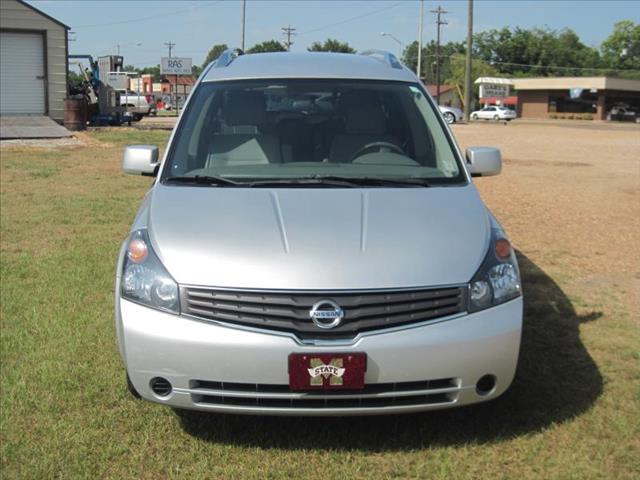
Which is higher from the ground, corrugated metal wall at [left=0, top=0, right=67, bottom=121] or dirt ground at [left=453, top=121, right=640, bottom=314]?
corrugated metal wall at [left=0, top=0, right=67, bottom=121]

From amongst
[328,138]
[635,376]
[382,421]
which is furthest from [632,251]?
[382,421]

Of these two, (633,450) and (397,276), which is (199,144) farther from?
(633,450)

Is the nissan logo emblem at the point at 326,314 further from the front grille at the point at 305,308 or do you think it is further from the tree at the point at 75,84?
the tree at the point at 75,84

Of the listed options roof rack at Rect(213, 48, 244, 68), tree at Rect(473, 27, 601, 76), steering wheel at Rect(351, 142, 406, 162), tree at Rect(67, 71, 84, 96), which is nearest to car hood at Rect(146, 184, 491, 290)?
steering wheel at Rect(351, 142, 406, 162)

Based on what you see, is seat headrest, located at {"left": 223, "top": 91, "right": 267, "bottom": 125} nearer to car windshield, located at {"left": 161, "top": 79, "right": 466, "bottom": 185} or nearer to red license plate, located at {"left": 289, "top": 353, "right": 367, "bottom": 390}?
car windshield, located at {"left": 161, "top": 79, "right": 466, "bottom": 185}

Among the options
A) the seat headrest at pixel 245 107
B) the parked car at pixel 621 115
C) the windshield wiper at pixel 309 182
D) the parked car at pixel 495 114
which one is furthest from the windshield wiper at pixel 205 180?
the parked car at pixel 621 115

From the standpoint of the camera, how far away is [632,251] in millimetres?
7602

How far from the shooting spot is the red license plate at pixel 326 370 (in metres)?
3.11

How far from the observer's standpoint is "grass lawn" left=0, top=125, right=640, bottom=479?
3.34 meters

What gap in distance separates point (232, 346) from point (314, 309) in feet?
1.22

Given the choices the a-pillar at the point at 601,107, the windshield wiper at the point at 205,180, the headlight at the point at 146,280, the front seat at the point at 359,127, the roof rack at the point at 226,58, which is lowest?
the headlight at the point at 146,280

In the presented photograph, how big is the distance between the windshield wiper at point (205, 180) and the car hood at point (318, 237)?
12 centimetres

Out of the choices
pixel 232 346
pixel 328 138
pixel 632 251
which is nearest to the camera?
pixel 232 346

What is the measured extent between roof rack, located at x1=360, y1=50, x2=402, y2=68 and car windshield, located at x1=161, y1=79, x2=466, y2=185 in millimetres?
449
